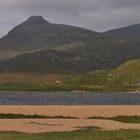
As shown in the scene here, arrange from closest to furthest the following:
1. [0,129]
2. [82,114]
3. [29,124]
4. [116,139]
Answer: [116,139] < [0,129] < [29,124] < [82,114]

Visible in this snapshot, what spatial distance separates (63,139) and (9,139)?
3974 millimetres

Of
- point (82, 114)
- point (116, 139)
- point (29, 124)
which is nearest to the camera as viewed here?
point (116, 139)

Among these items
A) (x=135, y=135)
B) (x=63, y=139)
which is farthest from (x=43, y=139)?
(x=135, y=135)

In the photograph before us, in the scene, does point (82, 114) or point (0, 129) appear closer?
point (0, 129)

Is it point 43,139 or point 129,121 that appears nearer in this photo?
point 43,139

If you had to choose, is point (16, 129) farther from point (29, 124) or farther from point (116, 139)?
point (116, 139)

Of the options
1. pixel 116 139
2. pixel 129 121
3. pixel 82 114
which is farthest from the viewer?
pixel 82 114

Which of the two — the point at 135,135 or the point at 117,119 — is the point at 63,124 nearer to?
the point at 117,119

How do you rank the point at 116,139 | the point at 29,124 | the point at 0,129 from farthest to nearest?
the point at 29,124 < the point at 0,129 < the point at 116,139

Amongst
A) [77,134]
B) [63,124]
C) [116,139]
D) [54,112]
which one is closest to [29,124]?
[63,124]

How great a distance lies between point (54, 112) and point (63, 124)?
23.6 m

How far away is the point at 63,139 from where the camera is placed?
4259cm

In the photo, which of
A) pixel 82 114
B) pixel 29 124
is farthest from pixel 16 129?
pixel 82 114

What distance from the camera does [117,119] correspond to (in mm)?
70062
